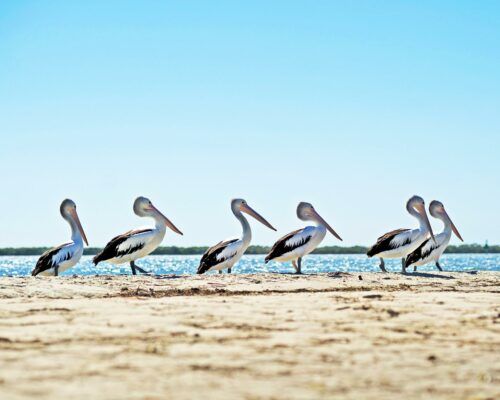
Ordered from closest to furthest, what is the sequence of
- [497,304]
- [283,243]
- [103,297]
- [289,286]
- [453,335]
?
[453,335] → [497,304] → [103,297] → [289,286] → [283,243]

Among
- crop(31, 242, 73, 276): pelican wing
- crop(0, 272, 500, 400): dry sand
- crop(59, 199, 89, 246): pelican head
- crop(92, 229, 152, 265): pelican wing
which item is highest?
crop(59, 199, 89, 246): pelican head

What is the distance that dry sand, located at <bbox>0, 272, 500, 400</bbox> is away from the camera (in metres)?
3.77

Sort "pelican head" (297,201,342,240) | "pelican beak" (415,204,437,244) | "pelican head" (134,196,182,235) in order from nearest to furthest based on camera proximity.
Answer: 1. "pelican head" (134,196,182,235)
2. "pelican beak" (415,204,437,244)
3. "pelican head" (297,201,342,240)

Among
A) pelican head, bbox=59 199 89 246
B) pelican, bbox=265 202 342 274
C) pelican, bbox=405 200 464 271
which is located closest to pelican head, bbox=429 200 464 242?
pelican, bbox=405 200 464 271

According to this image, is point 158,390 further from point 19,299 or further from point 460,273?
point 460,273

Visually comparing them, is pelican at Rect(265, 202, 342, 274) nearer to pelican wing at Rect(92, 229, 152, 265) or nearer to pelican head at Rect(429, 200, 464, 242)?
pelican wing at Rect(92, 229, 152, 265)

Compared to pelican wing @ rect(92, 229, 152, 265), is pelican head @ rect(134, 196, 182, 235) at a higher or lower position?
higher

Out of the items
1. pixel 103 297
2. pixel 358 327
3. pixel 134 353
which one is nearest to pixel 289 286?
pixel 103 297

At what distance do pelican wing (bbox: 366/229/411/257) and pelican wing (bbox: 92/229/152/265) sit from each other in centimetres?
439

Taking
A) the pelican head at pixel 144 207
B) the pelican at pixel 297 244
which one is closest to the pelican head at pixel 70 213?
the pelican head at pixel 144 207

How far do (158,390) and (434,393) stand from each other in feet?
4.06

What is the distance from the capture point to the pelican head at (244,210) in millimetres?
18105

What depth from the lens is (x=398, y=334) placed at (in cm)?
542

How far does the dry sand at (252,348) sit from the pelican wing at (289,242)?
24.5 ft
